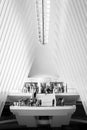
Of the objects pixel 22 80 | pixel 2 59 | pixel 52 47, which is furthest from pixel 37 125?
pixel 52 47

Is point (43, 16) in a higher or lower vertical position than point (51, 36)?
lower

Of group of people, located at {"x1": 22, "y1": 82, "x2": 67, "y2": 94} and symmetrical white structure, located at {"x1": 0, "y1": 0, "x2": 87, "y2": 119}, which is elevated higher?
symmetrical white structure, located at {"x1": 0, "y1": 0, "x2": 87, "y2": 119}

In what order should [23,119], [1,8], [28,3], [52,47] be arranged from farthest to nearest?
1. [52,47]
2. [28,3]
3. [23,119]
4. [1,8]

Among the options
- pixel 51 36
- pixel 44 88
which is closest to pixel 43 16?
pixel 44 88

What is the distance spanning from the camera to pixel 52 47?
77.9 ft

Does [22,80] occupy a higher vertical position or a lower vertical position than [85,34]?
lower

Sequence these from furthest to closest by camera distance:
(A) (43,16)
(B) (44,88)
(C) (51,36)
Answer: (C) (51,36) < (B) (44,88) < (A) (43,16)

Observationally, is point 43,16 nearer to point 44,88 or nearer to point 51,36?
point 44,88

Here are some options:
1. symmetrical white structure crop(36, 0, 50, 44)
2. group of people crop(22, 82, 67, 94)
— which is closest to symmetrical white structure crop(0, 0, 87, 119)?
symmetrical white structure crop(36, 0, 50, 44)

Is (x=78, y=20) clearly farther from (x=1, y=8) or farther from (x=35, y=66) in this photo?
(x=35, y=66)

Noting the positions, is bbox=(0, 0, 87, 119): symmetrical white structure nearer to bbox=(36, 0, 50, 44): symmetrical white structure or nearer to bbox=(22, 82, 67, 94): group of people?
bbox=(36, 0, 50, 44): symmetrical white structure

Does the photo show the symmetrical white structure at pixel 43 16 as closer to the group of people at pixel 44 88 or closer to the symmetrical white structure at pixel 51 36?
the symmetrical white structure at pixel 51 36

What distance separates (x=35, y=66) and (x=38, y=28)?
765 centimetres

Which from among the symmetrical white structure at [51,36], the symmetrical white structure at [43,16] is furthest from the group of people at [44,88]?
the symmetrical white structure at [43,16]
